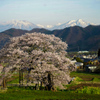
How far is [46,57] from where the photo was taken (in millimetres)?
27234

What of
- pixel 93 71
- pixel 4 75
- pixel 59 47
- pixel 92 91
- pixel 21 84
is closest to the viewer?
pixel 92 91

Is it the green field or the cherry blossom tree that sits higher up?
the cherry blossom tree

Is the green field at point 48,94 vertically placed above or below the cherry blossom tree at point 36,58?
below

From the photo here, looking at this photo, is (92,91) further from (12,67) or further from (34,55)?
(12,67)

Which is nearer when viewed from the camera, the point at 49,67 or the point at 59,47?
the point at 49,67

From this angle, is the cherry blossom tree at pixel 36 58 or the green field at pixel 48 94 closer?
the green field at pixel 48 94

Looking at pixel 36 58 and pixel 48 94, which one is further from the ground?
pixel 36 58

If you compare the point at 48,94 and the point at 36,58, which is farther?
the point at 36,58

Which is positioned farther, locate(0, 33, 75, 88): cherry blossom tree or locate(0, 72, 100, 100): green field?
locate(0, 33, 75, 88): cherry blossom tree

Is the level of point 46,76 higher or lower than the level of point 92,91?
higher

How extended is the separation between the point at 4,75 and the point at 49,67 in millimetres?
7426

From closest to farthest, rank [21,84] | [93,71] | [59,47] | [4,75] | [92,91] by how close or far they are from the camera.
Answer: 1. [92,91]
2. [4,75]
3. [21,84]
4. [59,47]
5. [93,71]

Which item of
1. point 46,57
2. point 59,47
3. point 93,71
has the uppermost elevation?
point 59,47

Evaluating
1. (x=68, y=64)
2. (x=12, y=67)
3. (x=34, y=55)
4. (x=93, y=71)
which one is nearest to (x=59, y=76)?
(x=68, y=64)
